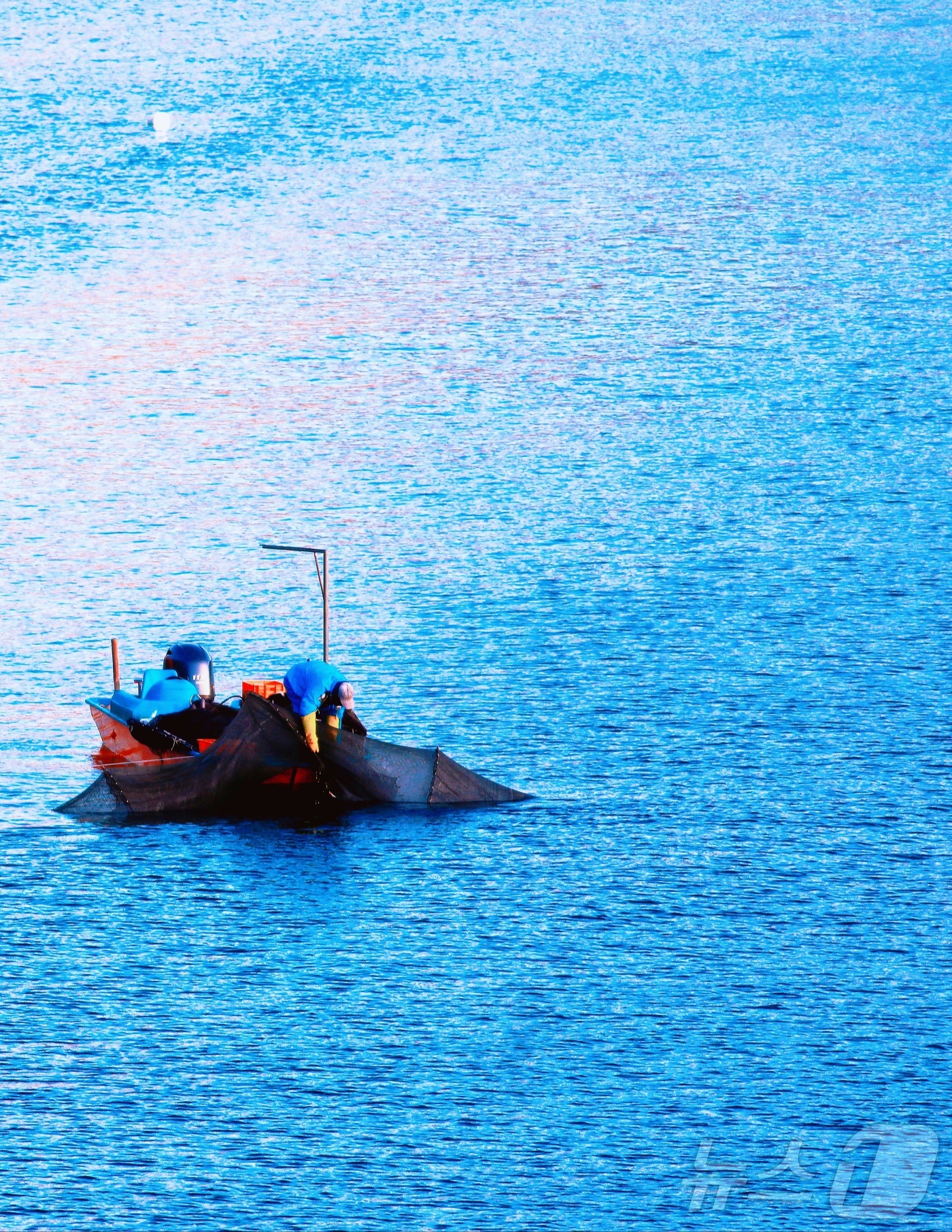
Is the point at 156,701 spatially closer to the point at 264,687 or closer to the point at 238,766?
the point at 264,687

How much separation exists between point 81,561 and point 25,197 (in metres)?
42.2

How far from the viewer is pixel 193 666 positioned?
42031 mm

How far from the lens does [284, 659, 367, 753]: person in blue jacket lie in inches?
1519

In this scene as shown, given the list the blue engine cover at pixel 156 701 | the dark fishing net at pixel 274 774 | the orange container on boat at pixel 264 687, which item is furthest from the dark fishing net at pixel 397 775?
the blue engine cover at pixel 156 701

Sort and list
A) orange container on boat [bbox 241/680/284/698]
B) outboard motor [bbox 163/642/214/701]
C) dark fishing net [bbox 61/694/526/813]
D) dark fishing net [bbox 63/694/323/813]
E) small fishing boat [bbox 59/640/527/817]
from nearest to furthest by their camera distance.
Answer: dark fishing net [bbox 63/694/323/813] → dark fishing net [bbox 61/694/526/813] → small fishing boat [bbox 59/640/527/817] → orange container on boat [bbox 241/680/284/698] → outboard motor [bbox 163/642/214/701]

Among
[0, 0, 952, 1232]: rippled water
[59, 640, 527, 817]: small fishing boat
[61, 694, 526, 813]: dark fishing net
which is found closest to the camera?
[0, 0, 952, 1232]: rippled water

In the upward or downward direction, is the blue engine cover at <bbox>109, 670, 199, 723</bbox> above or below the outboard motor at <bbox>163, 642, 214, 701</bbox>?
below

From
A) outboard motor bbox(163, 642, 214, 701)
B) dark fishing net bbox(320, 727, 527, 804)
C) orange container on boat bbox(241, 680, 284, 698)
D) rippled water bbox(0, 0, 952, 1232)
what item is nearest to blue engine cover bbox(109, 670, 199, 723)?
outboard motor bbox(163, 642, 214, 701)

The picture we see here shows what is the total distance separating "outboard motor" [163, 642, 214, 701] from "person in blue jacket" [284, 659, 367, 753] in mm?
3450

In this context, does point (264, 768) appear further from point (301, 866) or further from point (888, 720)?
point (888, 720)

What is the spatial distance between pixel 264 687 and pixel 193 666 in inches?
75.3

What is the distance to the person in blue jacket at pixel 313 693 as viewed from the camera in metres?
38.6

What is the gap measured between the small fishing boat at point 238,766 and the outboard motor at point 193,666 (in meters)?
0.64

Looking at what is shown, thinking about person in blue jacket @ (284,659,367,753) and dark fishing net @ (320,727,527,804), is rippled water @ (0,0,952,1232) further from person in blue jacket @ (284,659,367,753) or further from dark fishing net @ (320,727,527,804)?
person in blue jacket @ (284,659,367,753)
